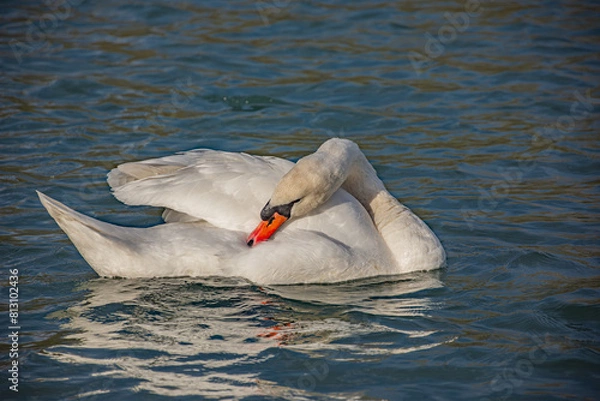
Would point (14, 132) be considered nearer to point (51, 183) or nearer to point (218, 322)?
point (51, 183)

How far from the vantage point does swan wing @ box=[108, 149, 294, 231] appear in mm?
7664

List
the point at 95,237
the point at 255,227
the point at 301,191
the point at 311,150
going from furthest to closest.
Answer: the point at 311,150 → the point at 255,227 → the point at 301,191 → the point at 95,237

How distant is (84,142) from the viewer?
1125cm

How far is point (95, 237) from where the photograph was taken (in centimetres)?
726

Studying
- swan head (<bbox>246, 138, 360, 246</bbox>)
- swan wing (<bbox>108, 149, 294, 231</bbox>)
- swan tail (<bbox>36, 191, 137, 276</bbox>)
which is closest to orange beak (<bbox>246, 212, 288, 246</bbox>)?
swan head (<bbox>246, 138, 360, 246</bbox>)

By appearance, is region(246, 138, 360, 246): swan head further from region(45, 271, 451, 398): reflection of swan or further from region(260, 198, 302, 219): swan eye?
region(45, 271, 451, 398): reflection of swan

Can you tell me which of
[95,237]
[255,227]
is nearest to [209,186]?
[255,227]

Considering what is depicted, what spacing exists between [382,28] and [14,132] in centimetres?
661

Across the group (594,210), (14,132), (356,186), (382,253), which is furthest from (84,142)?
(594,210)

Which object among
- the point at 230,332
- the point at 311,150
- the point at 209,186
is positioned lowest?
the point at 230,332

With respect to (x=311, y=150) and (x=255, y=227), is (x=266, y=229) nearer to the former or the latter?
(x=255, y=227)

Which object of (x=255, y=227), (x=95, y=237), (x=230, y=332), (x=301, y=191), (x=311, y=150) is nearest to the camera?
(x=230, y=332)

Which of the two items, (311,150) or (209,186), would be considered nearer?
(209,186)

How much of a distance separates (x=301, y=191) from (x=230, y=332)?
139 centimetres
